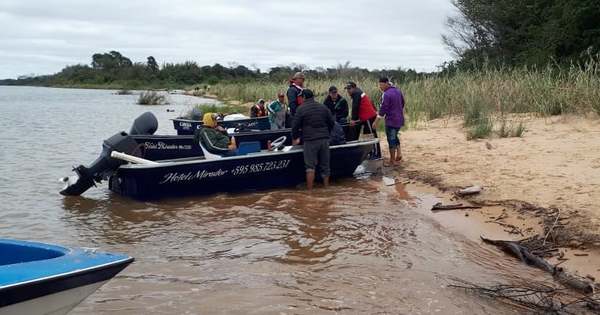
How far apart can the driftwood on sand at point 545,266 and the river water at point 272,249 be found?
0.15 m

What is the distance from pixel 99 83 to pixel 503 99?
8830 cm

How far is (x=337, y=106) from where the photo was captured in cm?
1183

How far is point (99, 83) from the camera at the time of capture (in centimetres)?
9394

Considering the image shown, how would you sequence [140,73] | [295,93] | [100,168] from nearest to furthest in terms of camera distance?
[100,168]
[295,93]
[140,73]

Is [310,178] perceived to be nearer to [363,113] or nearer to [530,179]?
[363,113]

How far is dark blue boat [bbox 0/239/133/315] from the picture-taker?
3406 millimetres

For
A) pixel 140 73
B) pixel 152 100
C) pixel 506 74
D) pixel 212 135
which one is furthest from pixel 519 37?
Result: pixel 140 73

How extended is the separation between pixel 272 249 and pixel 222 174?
309 cm

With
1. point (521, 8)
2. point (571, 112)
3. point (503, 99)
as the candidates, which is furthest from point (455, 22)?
point (571, 112)

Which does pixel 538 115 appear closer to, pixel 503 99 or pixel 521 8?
pixel 503 99

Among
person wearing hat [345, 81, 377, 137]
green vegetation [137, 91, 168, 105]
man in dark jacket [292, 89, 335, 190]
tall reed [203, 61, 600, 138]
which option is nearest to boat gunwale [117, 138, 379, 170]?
man in dark jacket [292, 89, 335, 190]

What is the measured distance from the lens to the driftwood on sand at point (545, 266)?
16.4 ft

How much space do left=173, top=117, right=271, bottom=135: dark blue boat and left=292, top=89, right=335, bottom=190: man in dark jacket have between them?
494 centimetres

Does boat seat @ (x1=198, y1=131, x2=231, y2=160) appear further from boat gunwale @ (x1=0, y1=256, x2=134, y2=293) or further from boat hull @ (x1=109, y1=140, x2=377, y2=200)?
boat gunwale @ (x1=0, y1=256, x2=134, y2=293)
